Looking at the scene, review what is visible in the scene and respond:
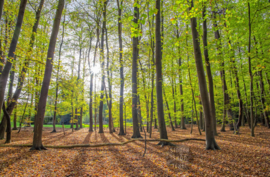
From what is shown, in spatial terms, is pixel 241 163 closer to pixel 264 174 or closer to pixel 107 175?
pixel 264 174

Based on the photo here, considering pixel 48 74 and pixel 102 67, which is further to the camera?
pixel 102 67

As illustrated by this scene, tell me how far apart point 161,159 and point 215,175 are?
1.75 m

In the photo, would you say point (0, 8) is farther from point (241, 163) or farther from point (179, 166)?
point (241, 163)

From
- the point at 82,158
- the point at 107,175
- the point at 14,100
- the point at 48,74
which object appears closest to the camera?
the point at 107,175

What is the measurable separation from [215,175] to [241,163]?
130cm

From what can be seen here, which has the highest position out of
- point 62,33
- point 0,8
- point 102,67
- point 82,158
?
point 62,33

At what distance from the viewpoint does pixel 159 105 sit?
6305 millimetres

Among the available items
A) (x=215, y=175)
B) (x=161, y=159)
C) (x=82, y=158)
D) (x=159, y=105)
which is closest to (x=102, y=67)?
(x=159, y=105)

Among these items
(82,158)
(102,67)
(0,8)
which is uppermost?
(102,67)

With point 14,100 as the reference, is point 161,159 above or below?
below

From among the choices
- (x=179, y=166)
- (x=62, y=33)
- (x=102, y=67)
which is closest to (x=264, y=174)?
(x=179, y=166)

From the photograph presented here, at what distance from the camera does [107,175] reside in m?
3.60

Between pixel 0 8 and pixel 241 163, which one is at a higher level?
pixel 0 8

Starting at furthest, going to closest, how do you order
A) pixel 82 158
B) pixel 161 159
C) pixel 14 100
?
pixel 14 100, pixel 82 158, pixel 161 159
